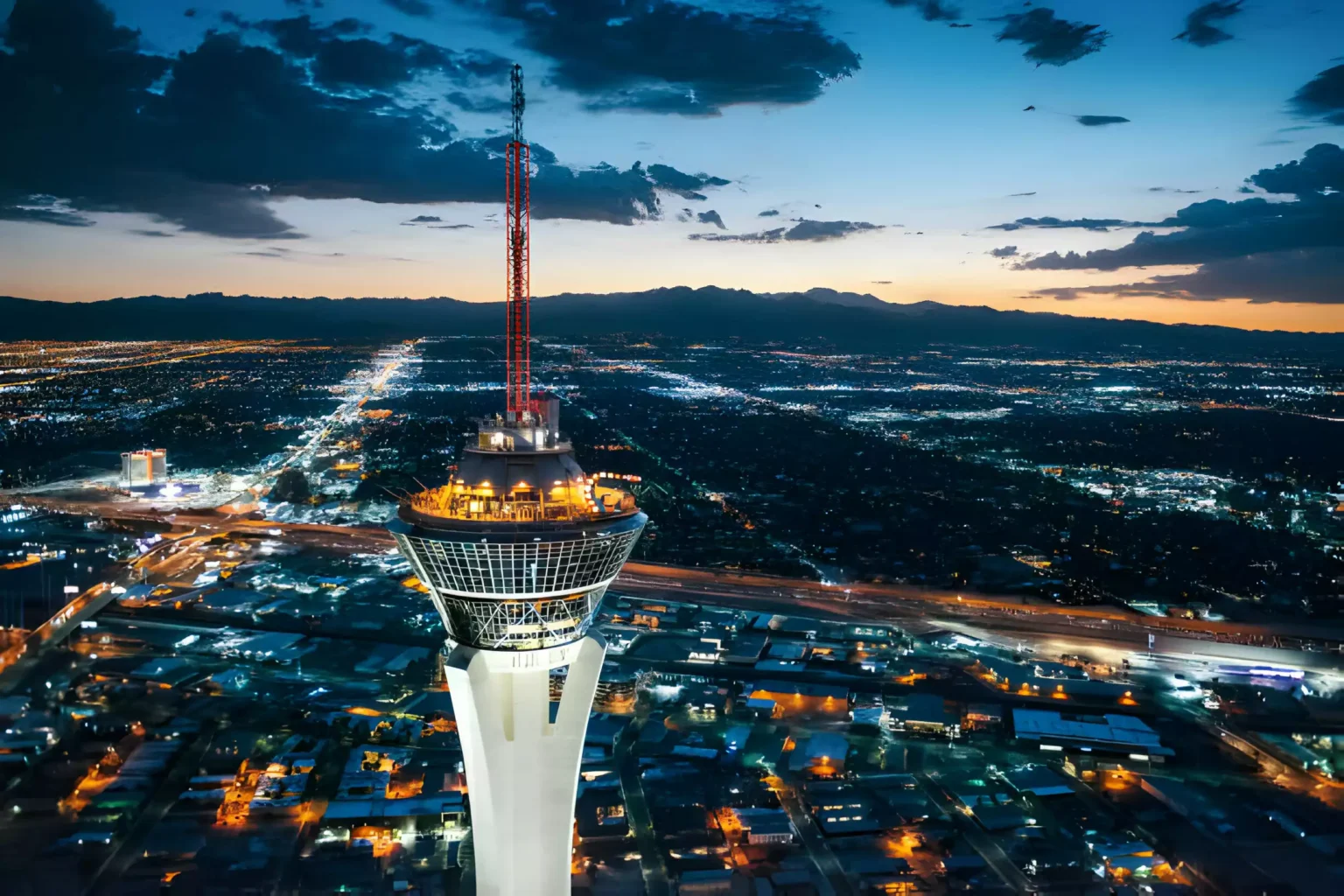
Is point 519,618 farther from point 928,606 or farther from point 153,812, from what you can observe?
point 928,606

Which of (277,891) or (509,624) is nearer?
(509,624)

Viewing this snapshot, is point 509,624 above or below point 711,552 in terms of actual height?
above

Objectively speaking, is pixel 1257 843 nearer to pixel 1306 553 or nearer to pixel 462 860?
pixel 462 860

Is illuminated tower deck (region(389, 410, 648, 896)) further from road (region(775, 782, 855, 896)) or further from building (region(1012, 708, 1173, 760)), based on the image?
building (region(1012, 708, 1173, 760))

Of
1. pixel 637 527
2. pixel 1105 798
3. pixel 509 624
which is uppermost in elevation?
pixel 637 527

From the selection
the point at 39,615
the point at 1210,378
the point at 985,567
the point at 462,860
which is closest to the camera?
the point at 462,860

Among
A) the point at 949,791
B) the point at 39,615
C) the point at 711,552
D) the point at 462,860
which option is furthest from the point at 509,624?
the point at 711,552
